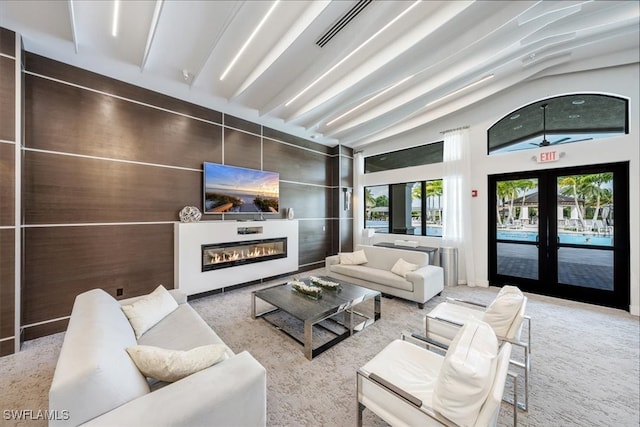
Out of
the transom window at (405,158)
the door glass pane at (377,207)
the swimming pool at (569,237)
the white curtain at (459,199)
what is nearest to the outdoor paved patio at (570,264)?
the swimming pool at (569,237)

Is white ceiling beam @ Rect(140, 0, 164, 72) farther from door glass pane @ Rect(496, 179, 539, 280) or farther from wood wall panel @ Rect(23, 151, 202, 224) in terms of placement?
door glass pane @ Rect(496, 179, 539, 280)

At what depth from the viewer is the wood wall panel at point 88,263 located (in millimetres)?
2887

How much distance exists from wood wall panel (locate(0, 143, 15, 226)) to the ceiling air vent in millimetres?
3561

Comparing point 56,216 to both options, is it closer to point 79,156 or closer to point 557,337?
point 79,156

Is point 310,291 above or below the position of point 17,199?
below

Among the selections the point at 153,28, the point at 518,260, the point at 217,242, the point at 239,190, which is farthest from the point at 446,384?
the point at 518,260

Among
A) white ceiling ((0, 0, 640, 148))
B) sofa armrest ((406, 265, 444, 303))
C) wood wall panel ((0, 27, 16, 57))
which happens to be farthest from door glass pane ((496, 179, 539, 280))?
wood wall panel ((0, 27, 16, 57))

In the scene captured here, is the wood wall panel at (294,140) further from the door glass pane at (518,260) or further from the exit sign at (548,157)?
the door glass pane at (518,260)

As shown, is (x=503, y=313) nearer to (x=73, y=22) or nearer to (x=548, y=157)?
(x=548, y=157)

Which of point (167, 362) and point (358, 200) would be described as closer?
point (167, 362)

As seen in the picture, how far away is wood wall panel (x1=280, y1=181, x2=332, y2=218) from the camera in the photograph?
18.7 ft

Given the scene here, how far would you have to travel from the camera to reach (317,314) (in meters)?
2.57

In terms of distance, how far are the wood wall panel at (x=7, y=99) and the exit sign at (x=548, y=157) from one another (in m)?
7.35

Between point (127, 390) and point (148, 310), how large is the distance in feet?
4.25
